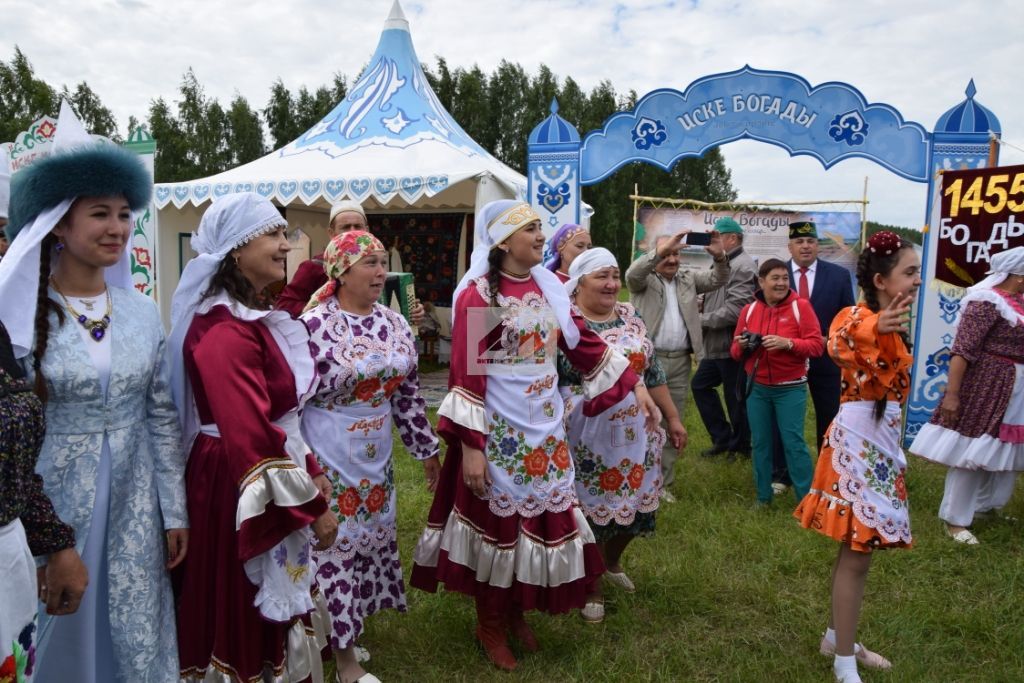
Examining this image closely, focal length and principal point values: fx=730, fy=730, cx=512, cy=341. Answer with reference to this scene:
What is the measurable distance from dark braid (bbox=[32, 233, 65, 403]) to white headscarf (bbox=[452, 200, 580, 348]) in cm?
133

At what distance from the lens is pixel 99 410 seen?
185 centimetres

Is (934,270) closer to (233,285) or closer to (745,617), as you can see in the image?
(745,617)

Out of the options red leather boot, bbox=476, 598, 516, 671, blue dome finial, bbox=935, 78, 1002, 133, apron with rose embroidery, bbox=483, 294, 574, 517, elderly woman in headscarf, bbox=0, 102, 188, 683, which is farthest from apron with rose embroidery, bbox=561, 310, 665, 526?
blue dome finial, bbox=935, 78, 1002, 133

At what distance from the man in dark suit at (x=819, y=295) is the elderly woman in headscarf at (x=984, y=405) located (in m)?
0.76

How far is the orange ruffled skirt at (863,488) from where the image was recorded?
2.57 meters

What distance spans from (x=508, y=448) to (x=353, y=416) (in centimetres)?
60

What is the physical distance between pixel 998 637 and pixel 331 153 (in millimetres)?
7869

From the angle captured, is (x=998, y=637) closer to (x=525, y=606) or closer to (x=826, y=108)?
(x=525, y=606)

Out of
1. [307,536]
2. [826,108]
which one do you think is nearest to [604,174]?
[826,108]

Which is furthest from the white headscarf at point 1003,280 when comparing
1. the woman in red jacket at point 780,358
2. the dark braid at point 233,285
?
the dark braid at point 233,285

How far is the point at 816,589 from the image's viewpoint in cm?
360

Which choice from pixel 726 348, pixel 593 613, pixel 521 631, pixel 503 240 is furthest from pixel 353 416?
pixel 726 348

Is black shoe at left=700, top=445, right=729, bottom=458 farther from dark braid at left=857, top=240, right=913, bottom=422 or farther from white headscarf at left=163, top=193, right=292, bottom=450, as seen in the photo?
white headscarf at left=163, top=193, right=292, bottom=450

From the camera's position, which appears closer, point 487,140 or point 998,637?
point 998,637
